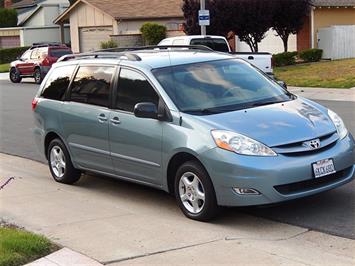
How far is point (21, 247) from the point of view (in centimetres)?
519

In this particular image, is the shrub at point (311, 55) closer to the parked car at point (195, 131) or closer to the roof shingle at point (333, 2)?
the roof shingle at point (333, 2)

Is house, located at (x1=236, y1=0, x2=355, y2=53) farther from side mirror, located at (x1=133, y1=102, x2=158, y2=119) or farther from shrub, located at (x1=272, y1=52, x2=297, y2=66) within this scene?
side mirror, located at (x1=133, y1=102, x2=158, y2=119)

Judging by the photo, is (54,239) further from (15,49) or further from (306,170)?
(15,49)

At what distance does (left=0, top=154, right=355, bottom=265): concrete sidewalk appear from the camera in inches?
200

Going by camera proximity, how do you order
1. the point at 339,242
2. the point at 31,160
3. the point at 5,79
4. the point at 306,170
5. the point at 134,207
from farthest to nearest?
the point at 5,79
the point at 31,160
the point at 134,207
the point at 306,170
the point at 339,242

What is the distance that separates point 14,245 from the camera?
17.1 feet

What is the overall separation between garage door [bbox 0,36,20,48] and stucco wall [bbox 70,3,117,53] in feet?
36.0

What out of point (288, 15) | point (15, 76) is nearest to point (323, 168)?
point (288, 15)

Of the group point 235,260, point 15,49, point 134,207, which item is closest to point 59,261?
point 235,260

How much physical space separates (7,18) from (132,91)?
56.2m

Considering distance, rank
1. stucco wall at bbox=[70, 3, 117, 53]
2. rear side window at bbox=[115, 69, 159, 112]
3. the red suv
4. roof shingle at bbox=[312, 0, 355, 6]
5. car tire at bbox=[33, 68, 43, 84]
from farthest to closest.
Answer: stucco wall at bbox=[70, 3, 117, 53] < roof shingle at bbox=[312, 0, 355, 6] < car tire at bbox=[33, 68, 43, 84] < the red suv < rear side window at bbox=[115, 69, 159, 112]

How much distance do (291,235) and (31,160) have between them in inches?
219

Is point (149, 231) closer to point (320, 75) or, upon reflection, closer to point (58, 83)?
point (58, 83)

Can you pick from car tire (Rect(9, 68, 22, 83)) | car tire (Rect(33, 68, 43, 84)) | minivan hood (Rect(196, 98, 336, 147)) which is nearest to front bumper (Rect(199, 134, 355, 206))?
minivan hood (Rect(196, 98, 336, 147))
